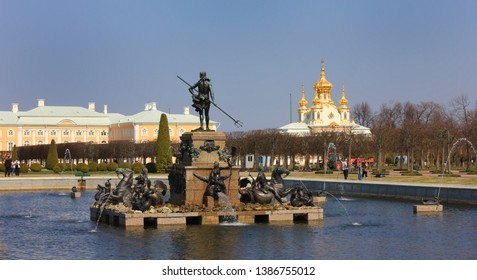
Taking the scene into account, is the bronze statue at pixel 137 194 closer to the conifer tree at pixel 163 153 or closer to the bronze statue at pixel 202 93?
the bronze statue at pixel 202 93

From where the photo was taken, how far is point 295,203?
81.5 feet

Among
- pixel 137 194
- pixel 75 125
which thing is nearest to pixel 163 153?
pixel 137 194

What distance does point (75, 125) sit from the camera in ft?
380

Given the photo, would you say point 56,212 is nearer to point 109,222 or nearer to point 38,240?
point 109,222

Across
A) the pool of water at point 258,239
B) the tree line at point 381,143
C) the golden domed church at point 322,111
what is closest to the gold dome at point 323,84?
the golden domed church at point 322,111

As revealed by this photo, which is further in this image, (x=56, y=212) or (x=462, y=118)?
(x=462, y=118)

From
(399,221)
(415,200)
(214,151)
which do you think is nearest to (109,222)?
(214,151)

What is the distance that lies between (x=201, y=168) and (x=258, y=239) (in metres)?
4.69

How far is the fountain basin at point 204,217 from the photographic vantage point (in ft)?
74.4

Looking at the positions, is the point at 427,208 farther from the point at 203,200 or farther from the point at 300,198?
the point at 203,200

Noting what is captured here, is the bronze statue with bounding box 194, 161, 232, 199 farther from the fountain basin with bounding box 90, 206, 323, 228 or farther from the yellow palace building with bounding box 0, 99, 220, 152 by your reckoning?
the yellow palace building with bounding box 0, 99, 220, 152
